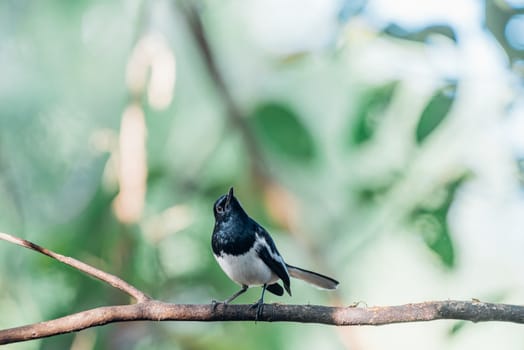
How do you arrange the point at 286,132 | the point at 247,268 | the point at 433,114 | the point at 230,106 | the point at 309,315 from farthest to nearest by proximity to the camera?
the point at 230,106 < the point at 247,268 < the point at 286,132 < the point at 309,315 < the point at 433,114

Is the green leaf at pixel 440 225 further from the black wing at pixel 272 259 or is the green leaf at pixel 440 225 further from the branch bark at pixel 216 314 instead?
the black wing at pixel 272 259

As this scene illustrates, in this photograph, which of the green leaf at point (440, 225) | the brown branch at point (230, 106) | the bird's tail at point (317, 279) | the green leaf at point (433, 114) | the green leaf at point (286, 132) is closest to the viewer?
the green leaf at point (433, 114)

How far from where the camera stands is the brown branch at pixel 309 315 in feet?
6.09

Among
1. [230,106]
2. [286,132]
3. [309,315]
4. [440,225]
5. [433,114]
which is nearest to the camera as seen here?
[433,114]

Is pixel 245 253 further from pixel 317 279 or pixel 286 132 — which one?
pixel 286 132

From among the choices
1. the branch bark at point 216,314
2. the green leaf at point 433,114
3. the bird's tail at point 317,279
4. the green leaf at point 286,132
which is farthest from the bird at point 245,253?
the green leaf at point 433,114

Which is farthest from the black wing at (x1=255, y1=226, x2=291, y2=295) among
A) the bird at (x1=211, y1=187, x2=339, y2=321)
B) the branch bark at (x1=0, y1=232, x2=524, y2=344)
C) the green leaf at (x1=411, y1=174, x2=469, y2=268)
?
the branch bark at (x1=0, y1=232, x2=524, y2=344)

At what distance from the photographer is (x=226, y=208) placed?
2.89 metres

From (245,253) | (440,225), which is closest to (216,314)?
(440,225)

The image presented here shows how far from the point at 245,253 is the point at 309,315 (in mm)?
885

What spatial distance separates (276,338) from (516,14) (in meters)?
1.95

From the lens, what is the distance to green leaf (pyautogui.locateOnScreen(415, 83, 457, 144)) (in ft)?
5.96

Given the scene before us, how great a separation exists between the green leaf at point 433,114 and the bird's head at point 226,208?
3.84ft

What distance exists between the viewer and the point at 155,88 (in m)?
3.62
